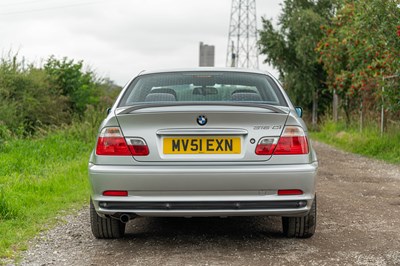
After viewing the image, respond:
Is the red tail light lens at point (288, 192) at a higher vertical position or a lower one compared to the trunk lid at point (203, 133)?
lower

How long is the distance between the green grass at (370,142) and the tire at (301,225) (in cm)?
826

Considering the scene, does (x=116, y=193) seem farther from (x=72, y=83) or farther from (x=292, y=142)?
(x=72, y=83)

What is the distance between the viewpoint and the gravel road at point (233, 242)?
4723 millimetres

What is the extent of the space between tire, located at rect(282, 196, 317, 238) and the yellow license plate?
101 cm

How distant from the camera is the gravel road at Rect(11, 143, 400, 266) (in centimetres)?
472

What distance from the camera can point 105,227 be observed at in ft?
17.6

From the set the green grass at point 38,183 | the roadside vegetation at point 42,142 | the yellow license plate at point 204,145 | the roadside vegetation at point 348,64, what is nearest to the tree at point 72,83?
the roadside vegetation at point 42,142

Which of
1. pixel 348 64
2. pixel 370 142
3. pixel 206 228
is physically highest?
pixel 348 64

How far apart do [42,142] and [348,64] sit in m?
10.6

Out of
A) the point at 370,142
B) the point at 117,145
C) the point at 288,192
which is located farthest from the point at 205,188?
the point at 370,142

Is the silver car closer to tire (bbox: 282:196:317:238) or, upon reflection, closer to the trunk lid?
the trunk lid

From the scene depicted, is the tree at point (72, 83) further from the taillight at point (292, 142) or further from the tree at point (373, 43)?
the taillight at point (292, 142)

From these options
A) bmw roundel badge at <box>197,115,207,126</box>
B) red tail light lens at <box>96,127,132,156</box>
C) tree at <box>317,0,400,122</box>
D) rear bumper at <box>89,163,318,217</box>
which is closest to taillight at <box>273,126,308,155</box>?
rear bumper at <box>89,163,318,217</box>

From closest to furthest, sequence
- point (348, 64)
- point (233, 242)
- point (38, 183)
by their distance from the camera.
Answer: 1. point (233, 242)
2. point (38, 183)
3. point (348, 64)
